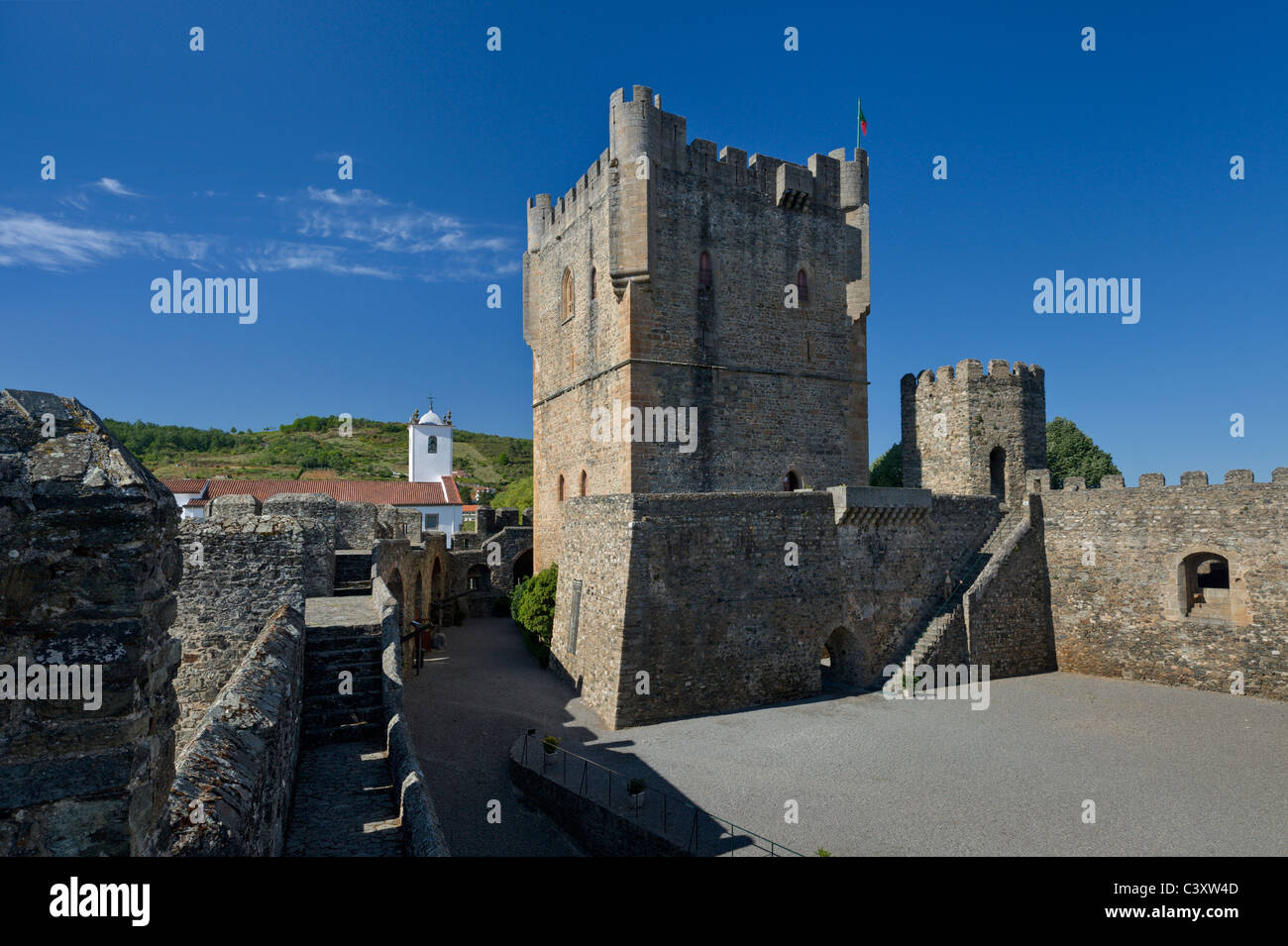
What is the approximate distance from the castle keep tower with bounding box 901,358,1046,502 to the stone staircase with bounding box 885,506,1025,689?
3445 mm

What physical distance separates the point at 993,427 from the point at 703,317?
1133 cm

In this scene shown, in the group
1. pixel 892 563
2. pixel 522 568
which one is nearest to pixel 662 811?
pixel 892 563

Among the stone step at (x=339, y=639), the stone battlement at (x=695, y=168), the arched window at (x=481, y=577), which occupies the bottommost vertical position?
the arched window at (x=481, y=577)

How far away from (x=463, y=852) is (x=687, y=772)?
391cm

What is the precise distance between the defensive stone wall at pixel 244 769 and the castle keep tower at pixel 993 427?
22.8 metres

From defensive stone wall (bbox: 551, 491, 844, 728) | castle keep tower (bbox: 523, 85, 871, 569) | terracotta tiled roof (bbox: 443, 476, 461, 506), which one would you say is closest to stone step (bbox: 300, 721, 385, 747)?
defensive stone wall (bbox: 551, 491, 844, 728)

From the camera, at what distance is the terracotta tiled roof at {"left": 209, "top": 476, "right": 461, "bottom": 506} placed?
135ft

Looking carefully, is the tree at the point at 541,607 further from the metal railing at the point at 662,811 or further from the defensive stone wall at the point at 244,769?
the defensive stone wall at the point at 244,769

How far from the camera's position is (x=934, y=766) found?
41.4 feet

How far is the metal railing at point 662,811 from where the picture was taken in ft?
31.1

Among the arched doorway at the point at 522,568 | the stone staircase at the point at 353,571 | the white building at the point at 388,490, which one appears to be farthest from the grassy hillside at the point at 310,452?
the stone staircase at the point at 353,571

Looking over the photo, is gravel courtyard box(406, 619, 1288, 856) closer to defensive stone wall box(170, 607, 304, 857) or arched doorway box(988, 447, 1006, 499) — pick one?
defensive stone wall box(170, 607, 304, 857)

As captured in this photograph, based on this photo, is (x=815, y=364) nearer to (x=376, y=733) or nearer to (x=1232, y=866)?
(x=376, y=733)

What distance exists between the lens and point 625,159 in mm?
Result: 19859
